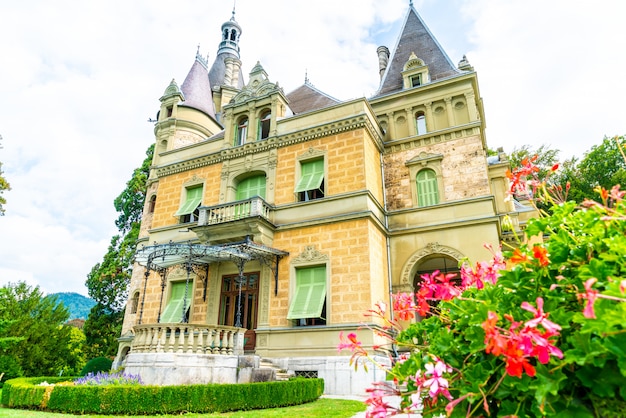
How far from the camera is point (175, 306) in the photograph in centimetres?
1644

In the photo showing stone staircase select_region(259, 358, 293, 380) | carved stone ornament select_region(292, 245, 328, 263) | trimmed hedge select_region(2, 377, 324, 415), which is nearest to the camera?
trimmed hedge select_region(2, 377, 324, 415)

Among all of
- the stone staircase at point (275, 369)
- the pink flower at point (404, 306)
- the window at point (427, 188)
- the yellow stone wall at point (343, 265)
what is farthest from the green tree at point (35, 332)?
Result: the pink flower at point (404, 306)

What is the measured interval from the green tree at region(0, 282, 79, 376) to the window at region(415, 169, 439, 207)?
17.8 metres

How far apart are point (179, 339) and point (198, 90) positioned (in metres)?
18.4

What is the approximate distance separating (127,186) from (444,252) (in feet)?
82.4

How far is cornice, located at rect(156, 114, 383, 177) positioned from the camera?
1574cm

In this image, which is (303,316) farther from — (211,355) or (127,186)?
(127,186)

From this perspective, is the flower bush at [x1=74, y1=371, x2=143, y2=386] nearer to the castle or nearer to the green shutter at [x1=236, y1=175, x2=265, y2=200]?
the castle

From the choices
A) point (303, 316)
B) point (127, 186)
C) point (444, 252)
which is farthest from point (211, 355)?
point (127, 186)

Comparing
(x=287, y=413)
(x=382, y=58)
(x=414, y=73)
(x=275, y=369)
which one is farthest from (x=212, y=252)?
(x=382, y=58)

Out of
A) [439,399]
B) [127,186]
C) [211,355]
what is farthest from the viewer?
[127,186]

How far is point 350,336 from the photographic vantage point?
2422mm

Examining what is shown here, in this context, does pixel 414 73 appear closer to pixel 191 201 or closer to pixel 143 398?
pixel 191 201

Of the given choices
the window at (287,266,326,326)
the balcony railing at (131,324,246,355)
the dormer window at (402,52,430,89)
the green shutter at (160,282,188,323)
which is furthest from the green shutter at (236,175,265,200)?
the dormer window at (402,52,430,89)
